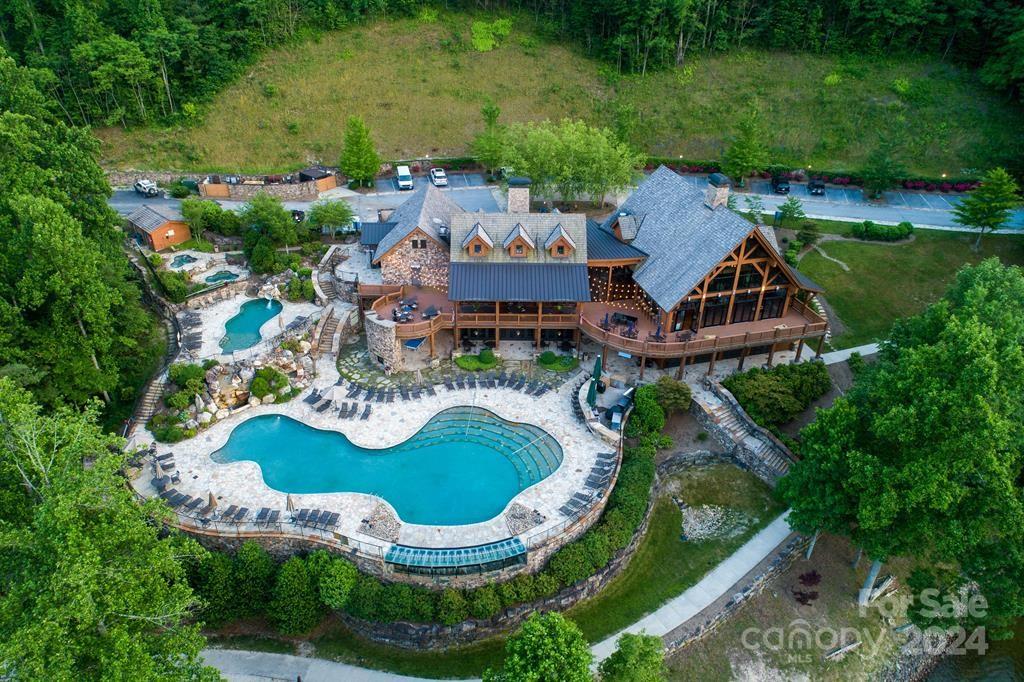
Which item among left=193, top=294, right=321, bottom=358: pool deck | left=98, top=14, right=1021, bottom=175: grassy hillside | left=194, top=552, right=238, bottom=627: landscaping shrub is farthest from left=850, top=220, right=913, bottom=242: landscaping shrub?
left=194, top=552, right=238, bottom=627: landscaping shrub

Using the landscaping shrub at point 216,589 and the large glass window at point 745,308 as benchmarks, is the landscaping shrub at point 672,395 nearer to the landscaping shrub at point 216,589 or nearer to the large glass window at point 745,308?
the large glass window at point 745,308

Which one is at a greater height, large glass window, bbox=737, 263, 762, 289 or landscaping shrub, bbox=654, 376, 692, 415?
large glass window, bbox=737, 263, 762, 289

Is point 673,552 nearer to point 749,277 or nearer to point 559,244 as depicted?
point 749,277

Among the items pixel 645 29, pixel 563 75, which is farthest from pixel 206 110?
pixel 645 29

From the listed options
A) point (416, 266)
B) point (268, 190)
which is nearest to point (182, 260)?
point (268, 190)

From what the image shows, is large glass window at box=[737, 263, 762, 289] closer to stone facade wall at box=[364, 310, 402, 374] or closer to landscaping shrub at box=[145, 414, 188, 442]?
stone facade wall at box=[364, 310, 402, 374]

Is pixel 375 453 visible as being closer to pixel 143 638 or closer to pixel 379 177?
pixel 143 638
